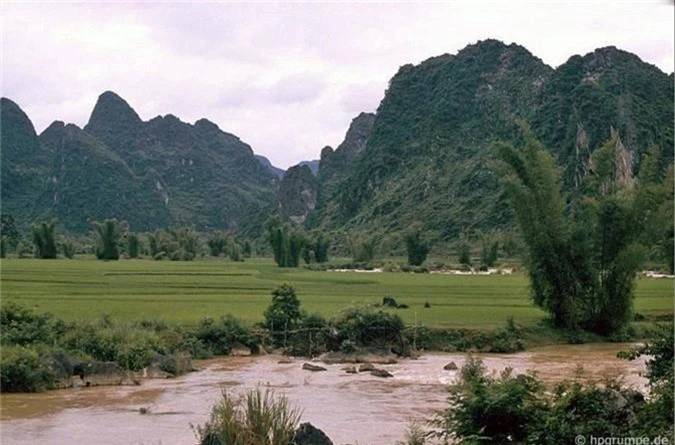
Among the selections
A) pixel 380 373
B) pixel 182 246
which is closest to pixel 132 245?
pixel 182 246

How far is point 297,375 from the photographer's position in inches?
711

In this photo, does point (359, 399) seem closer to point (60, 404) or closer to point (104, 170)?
point (60, 404)

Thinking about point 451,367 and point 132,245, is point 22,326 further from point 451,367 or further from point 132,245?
point 132,245

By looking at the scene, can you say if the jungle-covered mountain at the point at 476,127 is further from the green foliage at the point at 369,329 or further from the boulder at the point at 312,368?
the boulder at the point at 312,368

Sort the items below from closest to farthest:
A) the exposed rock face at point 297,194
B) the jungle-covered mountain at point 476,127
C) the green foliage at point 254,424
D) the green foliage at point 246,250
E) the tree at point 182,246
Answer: the green foliage at point 254,424
the tree at point 182,246
the jungle-covered mountain at point 476,127
the green foliage at point 246,250
the exposed rock face at point 297,194

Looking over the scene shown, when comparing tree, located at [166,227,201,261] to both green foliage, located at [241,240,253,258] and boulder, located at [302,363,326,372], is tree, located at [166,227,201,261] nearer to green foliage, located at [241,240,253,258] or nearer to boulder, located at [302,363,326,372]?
green foliage, located at [241,240,253,258]

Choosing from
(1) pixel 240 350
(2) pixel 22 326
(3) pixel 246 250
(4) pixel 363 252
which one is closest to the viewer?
(2) pixel 22 326

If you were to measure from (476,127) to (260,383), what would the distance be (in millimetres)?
98898

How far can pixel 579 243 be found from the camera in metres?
24.4

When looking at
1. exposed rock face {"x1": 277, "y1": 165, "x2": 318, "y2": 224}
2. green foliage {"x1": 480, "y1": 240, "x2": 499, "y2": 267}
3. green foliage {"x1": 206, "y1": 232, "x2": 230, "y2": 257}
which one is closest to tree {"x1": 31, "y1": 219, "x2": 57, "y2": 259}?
green foliage {"x1": 206, "y1": 232, "x2": 230, "y2": 257}

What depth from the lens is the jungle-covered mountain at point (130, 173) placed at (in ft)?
385

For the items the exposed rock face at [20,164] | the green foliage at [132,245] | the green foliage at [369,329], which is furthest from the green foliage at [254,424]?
the exposed rock face at [20,164]

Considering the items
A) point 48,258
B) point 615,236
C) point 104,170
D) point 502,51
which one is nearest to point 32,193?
point 104,170

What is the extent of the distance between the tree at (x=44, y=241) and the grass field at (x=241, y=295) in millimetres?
16919
